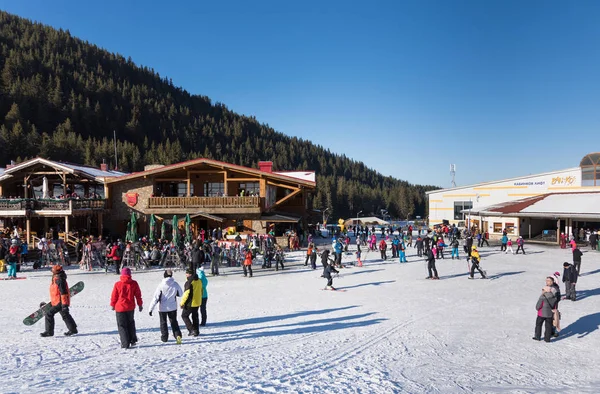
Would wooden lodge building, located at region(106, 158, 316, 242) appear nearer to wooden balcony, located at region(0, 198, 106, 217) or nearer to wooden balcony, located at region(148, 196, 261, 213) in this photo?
wooden balcony, located at region(148, 196, 261, 213)

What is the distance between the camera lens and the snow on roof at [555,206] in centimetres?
2602

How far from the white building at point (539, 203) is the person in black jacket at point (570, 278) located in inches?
663

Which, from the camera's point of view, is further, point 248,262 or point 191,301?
point 248,262

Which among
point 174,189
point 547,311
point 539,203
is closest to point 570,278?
point 547,311

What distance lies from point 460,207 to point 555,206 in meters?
11.4

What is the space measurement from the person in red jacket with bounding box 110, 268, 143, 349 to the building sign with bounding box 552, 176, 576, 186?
116 ft

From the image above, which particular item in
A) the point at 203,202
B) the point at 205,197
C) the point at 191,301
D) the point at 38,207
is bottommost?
the point at 191,301

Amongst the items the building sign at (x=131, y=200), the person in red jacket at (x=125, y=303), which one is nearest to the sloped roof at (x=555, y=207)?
the building sign at (x=131, y=200)

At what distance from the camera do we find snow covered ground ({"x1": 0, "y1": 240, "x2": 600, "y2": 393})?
566cm

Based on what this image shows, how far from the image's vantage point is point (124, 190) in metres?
26.3

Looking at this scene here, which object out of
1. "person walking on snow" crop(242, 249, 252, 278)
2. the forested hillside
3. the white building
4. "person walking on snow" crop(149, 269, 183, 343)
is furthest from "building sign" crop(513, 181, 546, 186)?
the forested hillside

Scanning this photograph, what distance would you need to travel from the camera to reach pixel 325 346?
24.3 ft

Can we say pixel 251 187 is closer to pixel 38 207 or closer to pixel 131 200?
pixel 131 200

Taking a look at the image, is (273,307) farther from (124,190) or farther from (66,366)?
(124,190)
